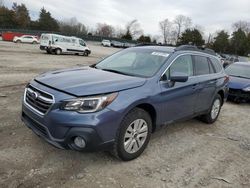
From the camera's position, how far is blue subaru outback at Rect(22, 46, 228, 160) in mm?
3254

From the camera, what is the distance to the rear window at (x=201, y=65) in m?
5.21

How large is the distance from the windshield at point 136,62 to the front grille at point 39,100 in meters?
1.38

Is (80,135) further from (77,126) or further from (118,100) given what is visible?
(118,100)

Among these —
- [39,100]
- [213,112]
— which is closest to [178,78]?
[39,100]

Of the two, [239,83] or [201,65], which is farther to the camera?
[239,83]

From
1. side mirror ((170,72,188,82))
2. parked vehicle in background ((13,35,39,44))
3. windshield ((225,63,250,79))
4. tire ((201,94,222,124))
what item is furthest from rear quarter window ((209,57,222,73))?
parked vehicle in background ((13,35,39,44))

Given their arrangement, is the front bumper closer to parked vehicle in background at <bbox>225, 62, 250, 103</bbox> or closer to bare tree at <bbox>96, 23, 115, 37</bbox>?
parked vehicle in background at <bbox>225, 62, 250, 103</bbox>

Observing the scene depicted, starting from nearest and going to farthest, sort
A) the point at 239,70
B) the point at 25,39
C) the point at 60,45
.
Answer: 1. the point at 239,70
2. the point at 60,45
3. the point at 25,39

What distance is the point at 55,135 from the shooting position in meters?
3.31

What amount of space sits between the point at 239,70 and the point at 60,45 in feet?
57.0

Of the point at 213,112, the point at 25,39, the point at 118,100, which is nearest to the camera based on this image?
the point at 118,100

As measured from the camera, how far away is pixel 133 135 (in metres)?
3.82

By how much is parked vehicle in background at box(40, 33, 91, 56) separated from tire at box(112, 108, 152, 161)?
20.7 meters

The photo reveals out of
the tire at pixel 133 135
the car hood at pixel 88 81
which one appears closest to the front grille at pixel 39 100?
the car hood at pixel 88 81
